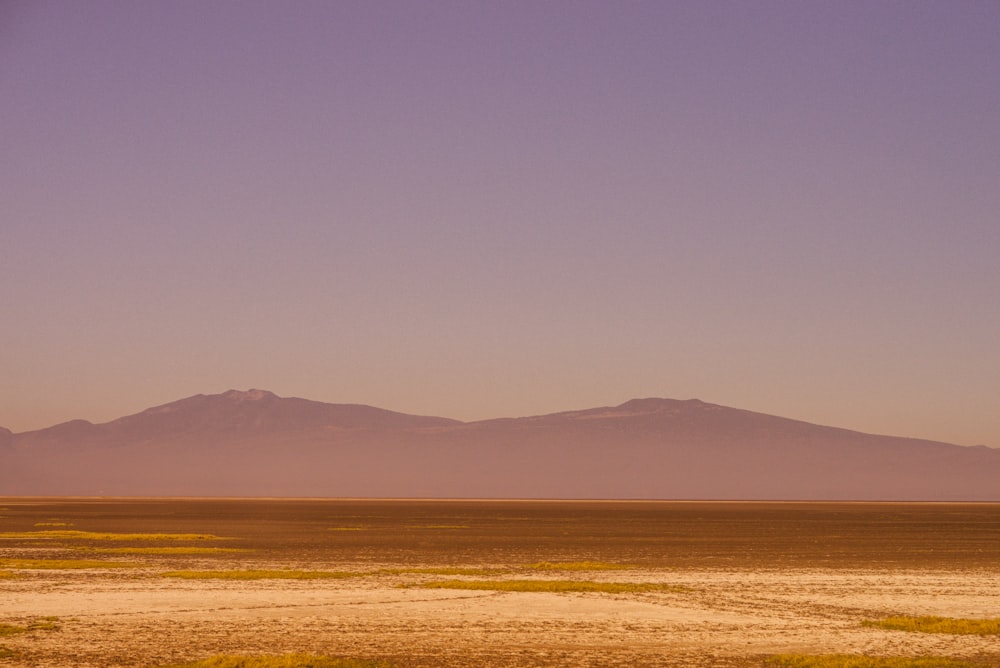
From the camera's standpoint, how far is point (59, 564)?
38.9m

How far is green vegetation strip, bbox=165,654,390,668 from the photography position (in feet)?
61.8

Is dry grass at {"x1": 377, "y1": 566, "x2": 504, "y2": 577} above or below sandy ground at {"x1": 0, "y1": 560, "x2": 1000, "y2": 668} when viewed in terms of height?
above

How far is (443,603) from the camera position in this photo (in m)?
28.1

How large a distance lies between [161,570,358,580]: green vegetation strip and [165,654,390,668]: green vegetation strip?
15.1 meters

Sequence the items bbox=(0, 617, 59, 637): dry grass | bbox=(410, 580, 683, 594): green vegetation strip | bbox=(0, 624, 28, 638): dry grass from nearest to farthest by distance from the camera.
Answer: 1. bbox=(0, 624, 28, 638): dry grass
2. bbox=(0, 617, 59, 637): dry grass
3. bbox=(410, 580, 683, 594): green vegetation strip

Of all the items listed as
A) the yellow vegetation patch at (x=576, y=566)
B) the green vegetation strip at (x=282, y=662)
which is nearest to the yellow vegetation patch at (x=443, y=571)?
the yellow vegetation patch at (x=576, y=566)

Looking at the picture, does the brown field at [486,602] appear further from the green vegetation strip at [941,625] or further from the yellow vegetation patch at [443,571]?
the green vegetation strip at [941,625]

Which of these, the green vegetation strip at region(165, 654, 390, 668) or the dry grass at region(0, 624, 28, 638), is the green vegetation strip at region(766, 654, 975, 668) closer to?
the green vegetation strip at region(165, 654, 390, 668)

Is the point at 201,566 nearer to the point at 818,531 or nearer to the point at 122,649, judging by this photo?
the point at 122,649

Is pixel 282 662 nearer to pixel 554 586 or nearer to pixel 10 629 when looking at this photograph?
pixel 10 629

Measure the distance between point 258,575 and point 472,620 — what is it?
11.8 m

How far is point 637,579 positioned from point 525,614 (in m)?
10.1

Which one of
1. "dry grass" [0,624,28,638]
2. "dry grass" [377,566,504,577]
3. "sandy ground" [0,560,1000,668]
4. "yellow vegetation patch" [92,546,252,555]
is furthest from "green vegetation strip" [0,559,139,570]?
"dry grass" [0,624,28,638]

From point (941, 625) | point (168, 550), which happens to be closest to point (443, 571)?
point (168, 550)
